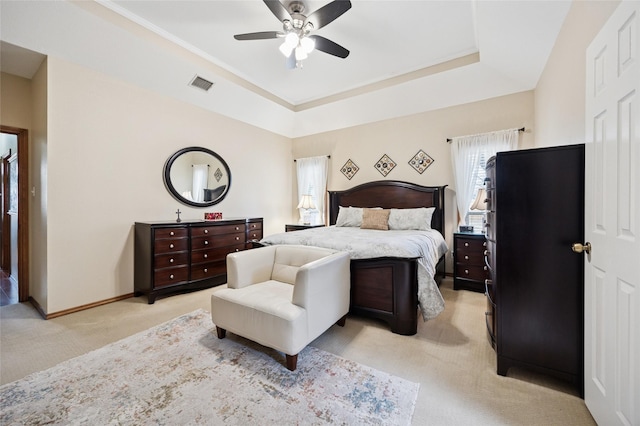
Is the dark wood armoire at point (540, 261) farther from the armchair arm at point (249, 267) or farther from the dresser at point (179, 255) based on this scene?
the dresser at point (179, 255)

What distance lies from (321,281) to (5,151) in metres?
6.11

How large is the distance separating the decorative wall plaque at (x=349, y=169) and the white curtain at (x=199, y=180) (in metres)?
2.61

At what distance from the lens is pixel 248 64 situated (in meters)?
3.93

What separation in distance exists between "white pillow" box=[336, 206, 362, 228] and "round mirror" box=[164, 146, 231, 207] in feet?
6.96

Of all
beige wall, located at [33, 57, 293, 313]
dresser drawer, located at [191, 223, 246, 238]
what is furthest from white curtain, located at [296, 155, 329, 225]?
beige wall, located at [33, 57, 293, 313]

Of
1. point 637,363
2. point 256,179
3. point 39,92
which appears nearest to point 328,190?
point 256,179

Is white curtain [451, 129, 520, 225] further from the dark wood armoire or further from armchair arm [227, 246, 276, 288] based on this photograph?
armchair arm [227, 246, 276, 288]

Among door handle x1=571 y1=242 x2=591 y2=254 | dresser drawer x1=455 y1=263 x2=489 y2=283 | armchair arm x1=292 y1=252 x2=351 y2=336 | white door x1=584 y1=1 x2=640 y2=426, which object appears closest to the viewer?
white door x1=584 y1=1 x2=640 y2=426

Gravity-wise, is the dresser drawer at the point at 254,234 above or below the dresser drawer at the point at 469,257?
above

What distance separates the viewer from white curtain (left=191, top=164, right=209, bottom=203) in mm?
4258

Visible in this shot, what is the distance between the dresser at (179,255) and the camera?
10.7 ft

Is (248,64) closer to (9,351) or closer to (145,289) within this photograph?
(145,289)

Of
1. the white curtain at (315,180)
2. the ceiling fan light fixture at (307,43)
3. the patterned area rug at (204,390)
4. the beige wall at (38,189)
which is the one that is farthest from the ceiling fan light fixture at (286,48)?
the white curtain at (315,180)

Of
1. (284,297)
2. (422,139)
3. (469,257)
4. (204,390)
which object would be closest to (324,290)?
(284,297)
